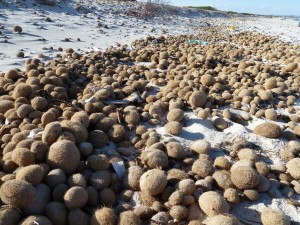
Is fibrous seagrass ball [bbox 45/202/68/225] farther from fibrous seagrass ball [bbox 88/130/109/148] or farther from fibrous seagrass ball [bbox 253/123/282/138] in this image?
fibrous seagrass ball [bbox 253/123/282/138]

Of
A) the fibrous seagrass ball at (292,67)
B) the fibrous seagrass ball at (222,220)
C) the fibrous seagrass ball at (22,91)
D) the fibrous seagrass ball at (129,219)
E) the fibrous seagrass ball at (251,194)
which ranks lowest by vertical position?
the fibrous seagrass ball at (129,219)

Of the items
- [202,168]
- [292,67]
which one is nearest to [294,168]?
[202,168]

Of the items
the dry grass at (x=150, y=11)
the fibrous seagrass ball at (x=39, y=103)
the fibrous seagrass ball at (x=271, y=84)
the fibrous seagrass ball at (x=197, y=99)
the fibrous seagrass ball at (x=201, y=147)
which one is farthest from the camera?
the dry grass at (x=150, y=11)

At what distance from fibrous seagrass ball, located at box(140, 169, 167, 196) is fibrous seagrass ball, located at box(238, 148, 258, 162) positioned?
808 millimetres

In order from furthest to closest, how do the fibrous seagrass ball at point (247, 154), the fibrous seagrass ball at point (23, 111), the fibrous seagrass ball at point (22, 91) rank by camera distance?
the fibrous seagrass ball at point (22, 91) < the fibrous seagrass ball at point (23, 111) < the fibrous seagrass ball at point (247, 154)

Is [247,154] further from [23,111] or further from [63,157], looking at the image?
[23,111]

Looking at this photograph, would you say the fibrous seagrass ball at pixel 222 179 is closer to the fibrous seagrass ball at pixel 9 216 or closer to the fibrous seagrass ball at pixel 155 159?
the fibrous seagrass ball at pixel 155 159

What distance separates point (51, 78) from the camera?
3.80 m

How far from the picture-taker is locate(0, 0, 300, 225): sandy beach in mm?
1979

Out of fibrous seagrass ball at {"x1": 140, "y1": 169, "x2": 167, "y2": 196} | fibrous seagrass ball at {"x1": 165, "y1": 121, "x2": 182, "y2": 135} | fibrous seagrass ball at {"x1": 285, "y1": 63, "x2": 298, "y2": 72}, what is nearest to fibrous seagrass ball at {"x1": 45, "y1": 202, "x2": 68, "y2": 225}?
fibrous seagrass ball at {"x1": 140, "y1": 169, "x2": 167, "y2": 196}

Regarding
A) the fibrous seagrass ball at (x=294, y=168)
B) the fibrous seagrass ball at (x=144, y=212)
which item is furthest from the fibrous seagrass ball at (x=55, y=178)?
the fibrous seagrass ball at (x=294, y=168)

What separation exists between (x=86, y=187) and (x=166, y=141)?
903 mm

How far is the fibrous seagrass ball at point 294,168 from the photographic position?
238cm

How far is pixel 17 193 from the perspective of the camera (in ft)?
6.07
